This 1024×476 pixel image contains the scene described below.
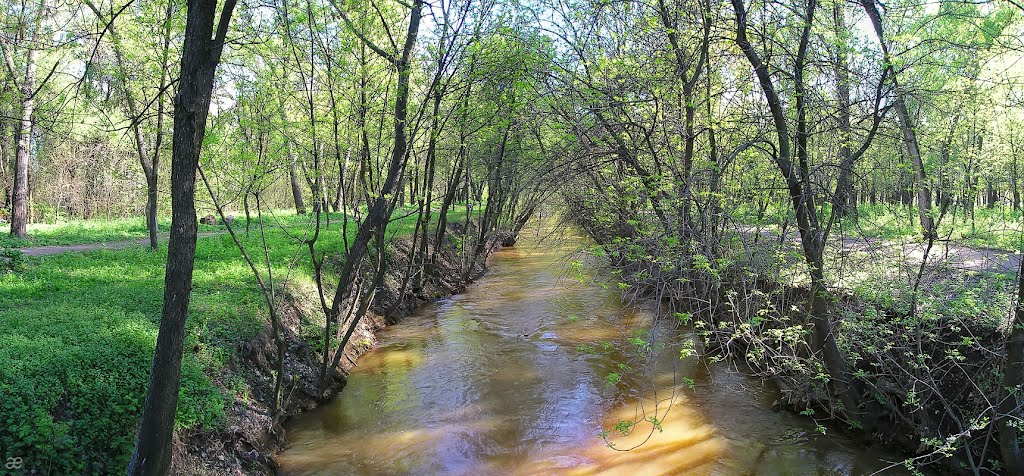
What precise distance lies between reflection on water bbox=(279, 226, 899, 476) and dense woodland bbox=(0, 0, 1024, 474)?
0.56 meters

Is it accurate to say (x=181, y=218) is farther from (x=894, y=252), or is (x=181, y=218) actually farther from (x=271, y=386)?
(x=894, y=252)

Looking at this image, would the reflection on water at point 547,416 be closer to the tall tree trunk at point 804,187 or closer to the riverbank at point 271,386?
the riverbank at point 271,386

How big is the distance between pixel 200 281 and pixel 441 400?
4212 mm

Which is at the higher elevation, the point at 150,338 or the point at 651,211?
the point at 651,211

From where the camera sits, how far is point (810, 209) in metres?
6.14

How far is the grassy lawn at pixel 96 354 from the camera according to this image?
4.35m

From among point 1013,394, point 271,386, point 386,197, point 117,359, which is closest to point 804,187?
point 1013,394

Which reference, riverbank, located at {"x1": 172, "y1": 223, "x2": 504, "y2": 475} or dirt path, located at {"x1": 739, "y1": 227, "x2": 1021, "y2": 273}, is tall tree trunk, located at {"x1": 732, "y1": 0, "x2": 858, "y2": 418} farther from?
riverbank, located at {"x1": 172, "y1": 223, "x2": 504, "y2": 475}

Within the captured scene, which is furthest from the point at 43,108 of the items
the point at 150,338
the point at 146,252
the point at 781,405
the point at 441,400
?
the point at 781,405

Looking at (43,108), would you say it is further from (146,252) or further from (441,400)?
(146,252)

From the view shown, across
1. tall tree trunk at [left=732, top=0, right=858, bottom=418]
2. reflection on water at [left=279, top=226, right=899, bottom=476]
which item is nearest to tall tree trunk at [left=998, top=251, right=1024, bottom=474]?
reflection on water at [left=279, top=226, right=899, bottom=476]

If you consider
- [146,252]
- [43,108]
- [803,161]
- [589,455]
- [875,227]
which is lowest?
[589,455]

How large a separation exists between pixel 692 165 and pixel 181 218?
6.23m

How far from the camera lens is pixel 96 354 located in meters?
5.17
